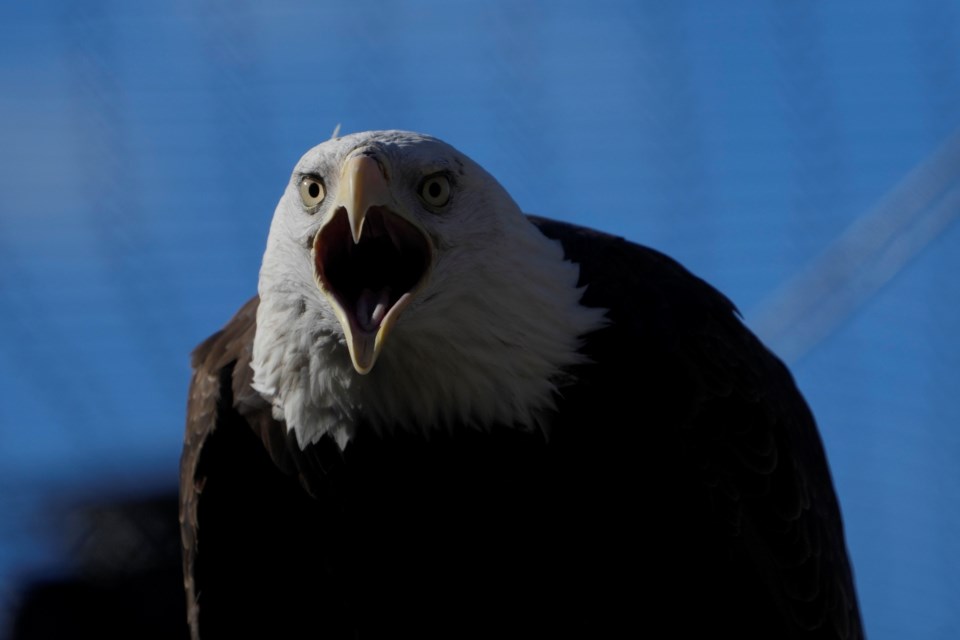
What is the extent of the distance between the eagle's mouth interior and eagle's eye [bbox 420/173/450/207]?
7cm

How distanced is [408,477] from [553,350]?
0.39 metres

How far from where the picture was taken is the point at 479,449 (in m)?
2.90

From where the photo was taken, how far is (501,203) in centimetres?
280

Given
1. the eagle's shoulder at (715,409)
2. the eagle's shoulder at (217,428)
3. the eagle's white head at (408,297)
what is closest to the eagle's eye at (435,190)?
the eagle's white head at (408,297)

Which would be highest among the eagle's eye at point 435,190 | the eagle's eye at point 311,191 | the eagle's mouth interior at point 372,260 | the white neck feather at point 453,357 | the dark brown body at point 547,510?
the eagle's eye at point 311,191

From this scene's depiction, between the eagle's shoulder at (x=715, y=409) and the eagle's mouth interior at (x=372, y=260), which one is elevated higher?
the eagle's mouth interior at (x=372, y=260)

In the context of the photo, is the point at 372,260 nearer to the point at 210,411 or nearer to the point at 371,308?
the point at 371,308

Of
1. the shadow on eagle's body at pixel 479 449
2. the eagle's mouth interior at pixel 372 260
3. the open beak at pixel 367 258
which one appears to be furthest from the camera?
the shadow on eagle's body at pixel 479 449

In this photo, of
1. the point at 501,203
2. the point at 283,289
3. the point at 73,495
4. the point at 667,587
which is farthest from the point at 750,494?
the point at 73,495

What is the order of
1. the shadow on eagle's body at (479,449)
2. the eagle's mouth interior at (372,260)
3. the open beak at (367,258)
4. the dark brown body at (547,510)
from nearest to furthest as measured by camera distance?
the open beak at (367,258) < the eagle's mouth interior at (372,260) < the shadow on eagle's body at (479,449) < the dark brown body at (547,510)

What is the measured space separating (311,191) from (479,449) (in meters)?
0.62

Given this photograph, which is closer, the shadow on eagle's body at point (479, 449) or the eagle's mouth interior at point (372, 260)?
the eagle's mouth interior at point (372, 260)

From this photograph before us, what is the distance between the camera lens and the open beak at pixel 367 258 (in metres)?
2.47

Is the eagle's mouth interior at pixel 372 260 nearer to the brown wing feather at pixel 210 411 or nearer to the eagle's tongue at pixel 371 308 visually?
the eagle's tongue at pixel 371 308
